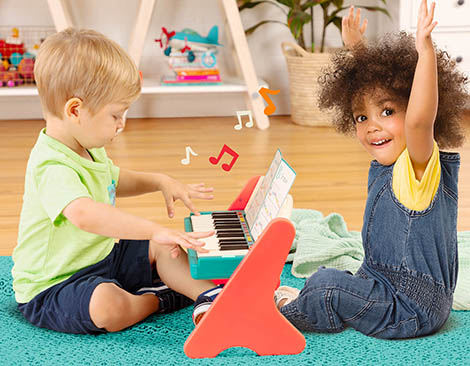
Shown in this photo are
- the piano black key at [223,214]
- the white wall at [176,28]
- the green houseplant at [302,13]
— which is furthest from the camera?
the white wall at [176,28]

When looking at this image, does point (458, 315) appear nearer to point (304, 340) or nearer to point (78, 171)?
point (304, 340)

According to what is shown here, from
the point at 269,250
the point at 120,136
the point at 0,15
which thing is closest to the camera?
the point at 269,250

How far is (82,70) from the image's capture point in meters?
0.97

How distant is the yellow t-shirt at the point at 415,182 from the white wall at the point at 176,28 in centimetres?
204

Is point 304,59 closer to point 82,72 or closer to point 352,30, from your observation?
point 352,30

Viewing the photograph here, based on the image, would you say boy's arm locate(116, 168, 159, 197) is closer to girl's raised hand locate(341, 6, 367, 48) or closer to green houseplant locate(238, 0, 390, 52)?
girl's raised hand locate(341, 6, 367, 48)

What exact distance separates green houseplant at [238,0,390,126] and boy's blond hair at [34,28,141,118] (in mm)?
1639

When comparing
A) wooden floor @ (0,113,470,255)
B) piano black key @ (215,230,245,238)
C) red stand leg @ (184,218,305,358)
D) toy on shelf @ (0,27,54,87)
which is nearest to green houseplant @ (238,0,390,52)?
wooden floor @ (0,113,470,255)

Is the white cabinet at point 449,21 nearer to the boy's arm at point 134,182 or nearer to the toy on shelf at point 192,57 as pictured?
the toy on shelf at point 192,57

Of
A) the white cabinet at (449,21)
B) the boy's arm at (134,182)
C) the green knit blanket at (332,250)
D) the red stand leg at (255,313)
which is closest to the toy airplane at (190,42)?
the white cabinet at (449,21)

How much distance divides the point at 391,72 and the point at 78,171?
0.50 meters

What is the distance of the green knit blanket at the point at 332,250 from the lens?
1.27 metres

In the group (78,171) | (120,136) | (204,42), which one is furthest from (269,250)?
(204,42)

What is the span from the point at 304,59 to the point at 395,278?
5.77 feet
